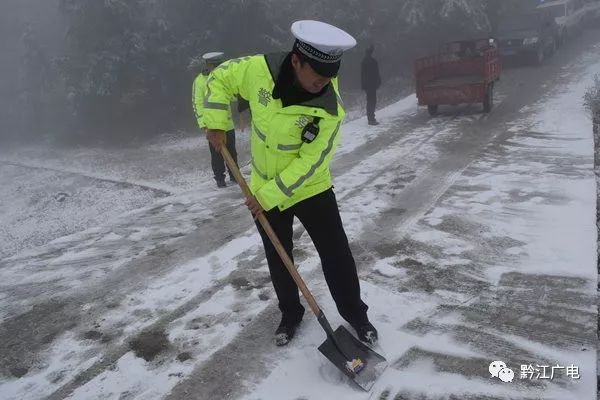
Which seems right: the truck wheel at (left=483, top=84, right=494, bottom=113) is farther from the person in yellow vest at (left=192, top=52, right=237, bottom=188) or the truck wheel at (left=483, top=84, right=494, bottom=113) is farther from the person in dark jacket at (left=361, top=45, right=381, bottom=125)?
the person in yellow vest at (left=192, top=52, right=237, bottom=188)

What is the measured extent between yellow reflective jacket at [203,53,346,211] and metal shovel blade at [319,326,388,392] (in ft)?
3.01

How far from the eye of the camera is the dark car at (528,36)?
51.2ft

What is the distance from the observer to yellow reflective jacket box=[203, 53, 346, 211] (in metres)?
2.77

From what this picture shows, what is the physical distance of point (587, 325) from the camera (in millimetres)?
3322

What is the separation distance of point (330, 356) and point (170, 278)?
1.96m

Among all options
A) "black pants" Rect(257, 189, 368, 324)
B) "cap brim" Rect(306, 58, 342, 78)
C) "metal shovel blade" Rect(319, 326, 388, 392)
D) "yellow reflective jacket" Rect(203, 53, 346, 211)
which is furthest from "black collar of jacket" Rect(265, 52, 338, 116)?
"metal shovel blade" Rect(319, 326, 388, 392)

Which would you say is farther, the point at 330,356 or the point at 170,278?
the point at 170,278

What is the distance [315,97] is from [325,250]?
99cm

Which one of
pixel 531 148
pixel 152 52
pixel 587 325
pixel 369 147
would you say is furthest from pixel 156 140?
pixel 587 325

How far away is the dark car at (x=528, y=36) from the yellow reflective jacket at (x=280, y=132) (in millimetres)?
15024

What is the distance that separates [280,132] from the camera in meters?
2.79

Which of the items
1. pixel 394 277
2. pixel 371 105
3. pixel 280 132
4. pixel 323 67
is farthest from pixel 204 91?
pixel 371 105

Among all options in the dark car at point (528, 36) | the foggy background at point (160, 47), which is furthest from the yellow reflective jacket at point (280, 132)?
the dark car at point (528, 36)

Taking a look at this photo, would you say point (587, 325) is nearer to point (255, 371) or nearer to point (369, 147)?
point (255, 371)
